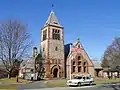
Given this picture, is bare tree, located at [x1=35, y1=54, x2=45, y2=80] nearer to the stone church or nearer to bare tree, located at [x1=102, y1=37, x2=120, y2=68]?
the stone church

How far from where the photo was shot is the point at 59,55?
64.4m

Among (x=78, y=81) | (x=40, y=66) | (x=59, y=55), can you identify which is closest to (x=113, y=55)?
(x=59, y=55)

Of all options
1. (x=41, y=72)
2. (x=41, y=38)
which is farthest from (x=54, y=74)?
(x=41, y=38)

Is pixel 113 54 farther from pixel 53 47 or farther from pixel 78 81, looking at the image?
pixel 78 81

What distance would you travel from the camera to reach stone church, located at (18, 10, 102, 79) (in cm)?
6305

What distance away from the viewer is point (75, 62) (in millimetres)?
67312

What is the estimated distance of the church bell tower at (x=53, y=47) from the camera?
6241 cm

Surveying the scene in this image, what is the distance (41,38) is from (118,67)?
94.2ft

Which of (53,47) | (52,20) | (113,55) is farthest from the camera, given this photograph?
(113,55)

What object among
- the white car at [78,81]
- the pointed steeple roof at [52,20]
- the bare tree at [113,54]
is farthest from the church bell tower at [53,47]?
the white car at [78,81]

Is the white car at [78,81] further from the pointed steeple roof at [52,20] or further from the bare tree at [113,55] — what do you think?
the bare tree at [113,55]

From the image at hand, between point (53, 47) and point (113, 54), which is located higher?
point (53, 47)

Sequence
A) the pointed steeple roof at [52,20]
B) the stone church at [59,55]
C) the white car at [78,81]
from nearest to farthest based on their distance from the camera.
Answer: the white car at [78,81] → the stone church at [59,55] → the pointed steeple roof at [52,20]

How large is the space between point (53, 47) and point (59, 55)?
287cm
